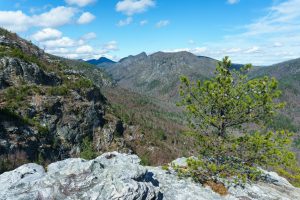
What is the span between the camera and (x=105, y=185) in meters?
16.7

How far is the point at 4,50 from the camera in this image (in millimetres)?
97688

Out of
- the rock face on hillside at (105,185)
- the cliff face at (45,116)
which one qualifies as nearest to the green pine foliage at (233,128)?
the rock face on hillside at (105,185)

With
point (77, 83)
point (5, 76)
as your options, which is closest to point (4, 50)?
point (5, 76)

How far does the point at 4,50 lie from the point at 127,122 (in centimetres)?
5936

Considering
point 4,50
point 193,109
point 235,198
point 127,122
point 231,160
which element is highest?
point 4,50

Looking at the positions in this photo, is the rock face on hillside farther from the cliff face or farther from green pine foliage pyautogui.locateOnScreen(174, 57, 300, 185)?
the cliff face

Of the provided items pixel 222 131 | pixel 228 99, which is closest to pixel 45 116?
pixel 222 131

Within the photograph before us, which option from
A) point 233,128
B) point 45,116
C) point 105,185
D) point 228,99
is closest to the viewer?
point 105,185

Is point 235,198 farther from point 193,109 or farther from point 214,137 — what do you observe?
point 193,109

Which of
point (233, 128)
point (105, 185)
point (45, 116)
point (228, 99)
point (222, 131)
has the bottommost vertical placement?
point (45, 116)

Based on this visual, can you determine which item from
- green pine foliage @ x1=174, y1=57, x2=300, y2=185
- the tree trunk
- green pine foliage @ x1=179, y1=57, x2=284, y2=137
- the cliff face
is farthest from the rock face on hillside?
the cliff face

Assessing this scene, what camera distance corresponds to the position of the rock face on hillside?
53.3ft

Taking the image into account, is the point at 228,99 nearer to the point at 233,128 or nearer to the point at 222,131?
the point at 222,131

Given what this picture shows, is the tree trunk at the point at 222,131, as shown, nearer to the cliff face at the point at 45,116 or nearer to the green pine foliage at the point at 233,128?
the green pine foliage at the point at 233,128
